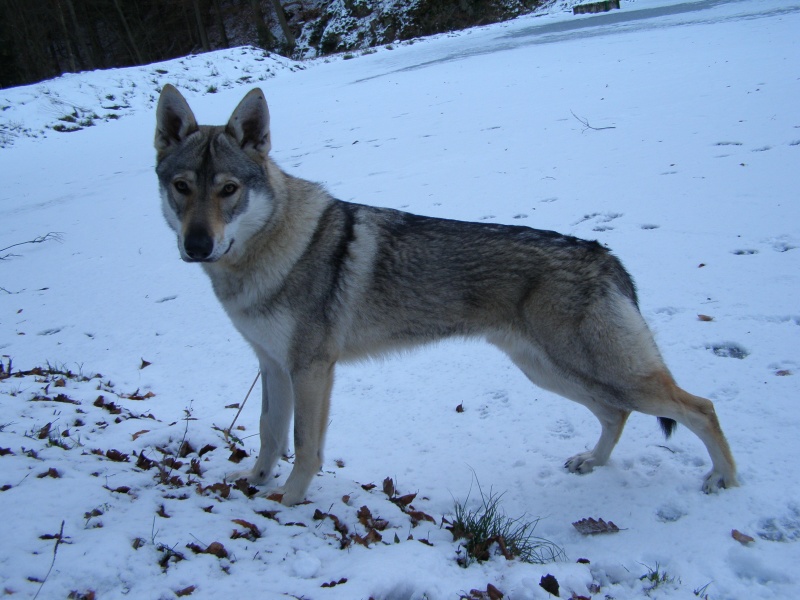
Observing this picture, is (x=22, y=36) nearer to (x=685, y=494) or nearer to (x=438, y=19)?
(x=438, y=19)

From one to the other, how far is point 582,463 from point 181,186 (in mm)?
2756

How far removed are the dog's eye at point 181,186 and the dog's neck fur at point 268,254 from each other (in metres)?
0.34

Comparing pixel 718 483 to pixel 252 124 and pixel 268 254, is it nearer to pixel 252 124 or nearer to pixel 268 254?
pixel 268 254

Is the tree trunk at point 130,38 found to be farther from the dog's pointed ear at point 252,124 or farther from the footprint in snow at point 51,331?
the dog's pointed ear at point 252,124

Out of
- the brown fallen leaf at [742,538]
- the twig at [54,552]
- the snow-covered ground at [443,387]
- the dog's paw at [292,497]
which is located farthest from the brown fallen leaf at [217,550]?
the brown fallen leaf at [742,538]

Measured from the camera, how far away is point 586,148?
8.10 m

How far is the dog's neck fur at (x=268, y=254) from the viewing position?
10.4ft

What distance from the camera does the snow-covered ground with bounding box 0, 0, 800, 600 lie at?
2430mm

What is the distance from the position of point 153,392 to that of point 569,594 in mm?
3514

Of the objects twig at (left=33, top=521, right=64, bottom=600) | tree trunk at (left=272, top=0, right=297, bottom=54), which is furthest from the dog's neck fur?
tree trunk at (left=272, top=0, right=297, bottom=54)

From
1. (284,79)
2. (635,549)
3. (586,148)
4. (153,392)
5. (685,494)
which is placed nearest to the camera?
(635,549)

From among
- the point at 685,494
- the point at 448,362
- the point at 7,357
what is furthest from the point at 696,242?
the point at 7,357

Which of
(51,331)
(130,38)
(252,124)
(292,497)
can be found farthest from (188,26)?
(292,497)

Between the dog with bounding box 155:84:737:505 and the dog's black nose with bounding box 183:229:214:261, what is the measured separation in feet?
0.06
